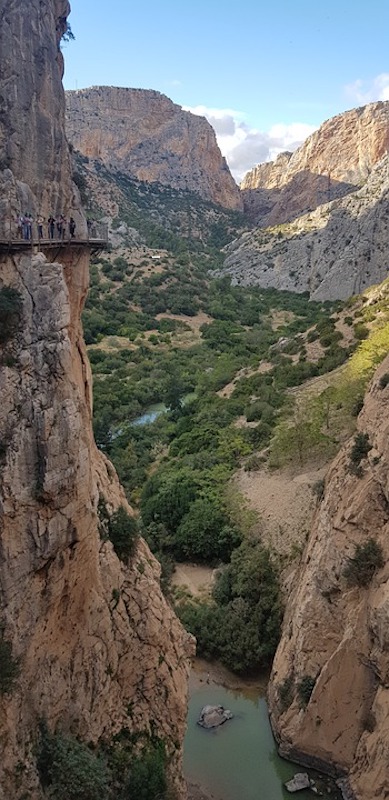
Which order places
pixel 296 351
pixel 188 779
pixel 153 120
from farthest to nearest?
1. pixel 153 120
2. pixel 296 351
3. pixel 188 779

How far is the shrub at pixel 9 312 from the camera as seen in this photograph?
10688 millimetres

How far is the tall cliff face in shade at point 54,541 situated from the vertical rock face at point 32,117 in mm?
29

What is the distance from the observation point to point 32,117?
42.0ft

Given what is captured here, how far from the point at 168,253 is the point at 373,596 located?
3011 inches

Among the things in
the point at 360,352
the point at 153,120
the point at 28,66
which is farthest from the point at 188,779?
the point at 153,120

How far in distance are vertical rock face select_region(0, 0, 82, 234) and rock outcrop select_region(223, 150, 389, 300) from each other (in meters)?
56.8

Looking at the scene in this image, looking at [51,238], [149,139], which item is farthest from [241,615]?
[149,139]

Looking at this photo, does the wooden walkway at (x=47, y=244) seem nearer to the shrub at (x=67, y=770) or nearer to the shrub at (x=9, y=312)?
the shrub at (x=9, y=312)

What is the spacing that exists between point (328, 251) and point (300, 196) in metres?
46.3

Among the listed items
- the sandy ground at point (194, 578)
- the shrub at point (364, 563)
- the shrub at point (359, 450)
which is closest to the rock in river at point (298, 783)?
the shrub at point (364, 563)

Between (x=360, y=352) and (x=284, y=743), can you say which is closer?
(x=284, y=743)

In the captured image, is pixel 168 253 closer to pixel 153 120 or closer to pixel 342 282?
pixel 342 282

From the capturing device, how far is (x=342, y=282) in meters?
71.6

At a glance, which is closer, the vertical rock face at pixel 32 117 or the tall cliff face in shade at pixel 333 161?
the vertical rock face at pixel 32 117
